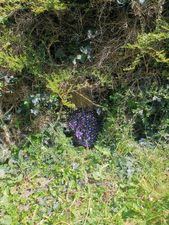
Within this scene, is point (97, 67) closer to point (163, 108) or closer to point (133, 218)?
point (163, 108)

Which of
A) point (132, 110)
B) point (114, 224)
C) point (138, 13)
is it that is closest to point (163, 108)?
point (132, 110)

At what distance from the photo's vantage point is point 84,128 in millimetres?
4012

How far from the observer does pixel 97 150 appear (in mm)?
3809

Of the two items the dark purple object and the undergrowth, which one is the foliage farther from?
the dark purple object

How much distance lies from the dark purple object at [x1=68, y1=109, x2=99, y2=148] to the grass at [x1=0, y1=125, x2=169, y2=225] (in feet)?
0.43

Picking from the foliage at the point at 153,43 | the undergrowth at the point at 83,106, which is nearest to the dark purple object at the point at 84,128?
the undergrowth at the point at 83,106

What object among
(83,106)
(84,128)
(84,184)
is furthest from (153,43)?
(84,184)

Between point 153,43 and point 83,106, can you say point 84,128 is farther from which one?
point 153,43

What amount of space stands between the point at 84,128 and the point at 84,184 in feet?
2.22

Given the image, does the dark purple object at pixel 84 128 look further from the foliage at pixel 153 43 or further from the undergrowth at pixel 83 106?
the foliage at pixel 153 43

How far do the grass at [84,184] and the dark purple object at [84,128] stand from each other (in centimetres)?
13

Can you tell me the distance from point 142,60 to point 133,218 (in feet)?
4.67

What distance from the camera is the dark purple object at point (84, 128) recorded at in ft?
13.1

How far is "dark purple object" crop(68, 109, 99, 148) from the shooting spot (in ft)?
13.1
